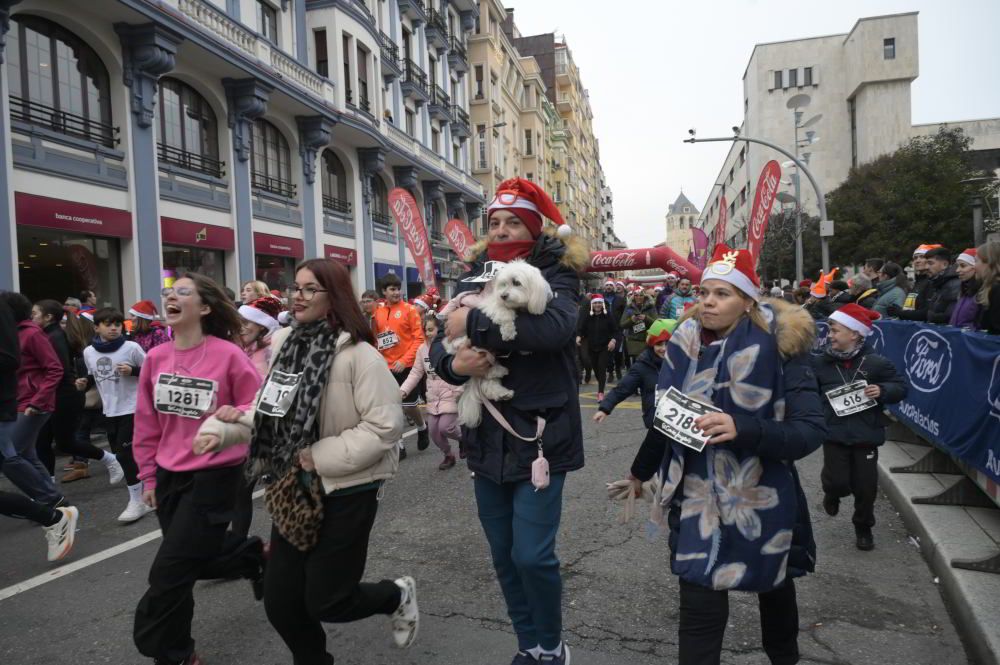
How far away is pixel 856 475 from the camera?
15.3ft

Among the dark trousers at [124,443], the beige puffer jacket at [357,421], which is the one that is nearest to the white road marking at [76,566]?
the dark trousers at [124,443]

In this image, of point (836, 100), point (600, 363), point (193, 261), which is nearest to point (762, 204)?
point (600, 363)

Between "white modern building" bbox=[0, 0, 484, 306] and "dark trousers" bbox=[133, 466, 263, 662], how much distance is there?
338 centimetres

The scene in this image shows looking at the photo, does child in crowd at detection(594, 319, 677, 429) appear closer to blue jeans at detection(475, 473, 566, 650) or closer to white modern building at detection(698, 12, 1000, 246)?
blue jeans at detection(475, 473, 566, 650)

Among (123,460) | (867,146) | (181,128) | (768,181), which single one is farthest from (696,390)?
(867,146)

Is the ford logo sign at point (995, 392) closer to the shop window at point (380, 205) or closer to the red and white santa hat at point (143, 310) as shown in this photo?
the red and white santa hat at point (143, 310)

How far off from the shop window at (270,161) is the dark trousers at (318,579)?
1731 centimetres

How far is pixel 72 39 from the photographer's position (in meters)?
13.0

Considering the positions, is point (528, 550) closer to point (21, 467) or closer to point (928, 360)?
point (21, 467)

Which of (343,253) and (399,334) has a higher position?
(343,253)

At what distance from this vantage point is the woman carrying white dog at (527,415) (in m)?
2.62

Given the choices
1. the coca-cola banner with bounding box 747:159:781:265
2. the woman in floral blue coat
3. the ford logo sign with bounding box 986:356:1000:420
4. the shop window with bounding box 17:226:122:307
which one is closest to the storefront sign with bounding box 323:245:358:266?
the shop window with bounding box 17:226:122:307

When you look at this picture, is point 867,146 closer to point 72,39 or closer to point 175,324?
point 72,39

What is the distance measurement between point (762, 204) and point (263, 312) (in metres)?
9.25
